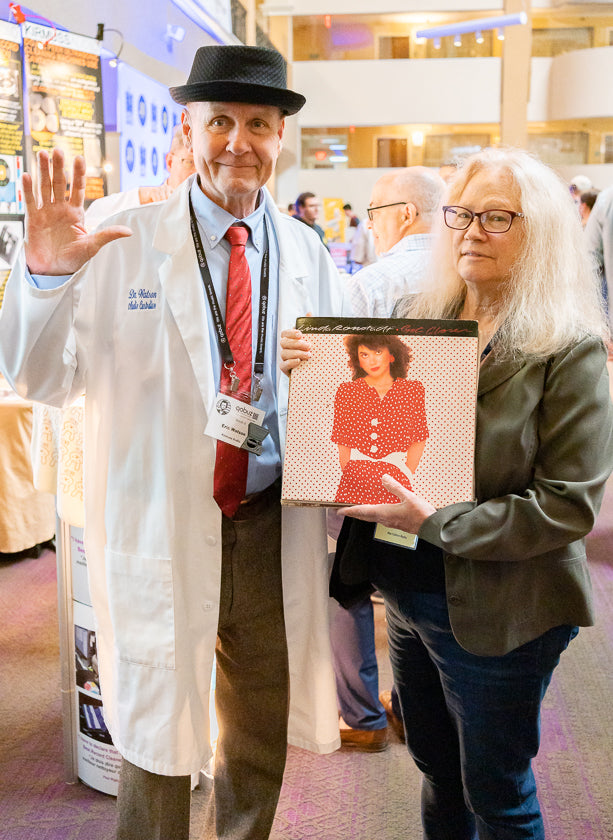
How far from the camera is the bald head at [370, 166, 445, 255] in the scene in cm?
314

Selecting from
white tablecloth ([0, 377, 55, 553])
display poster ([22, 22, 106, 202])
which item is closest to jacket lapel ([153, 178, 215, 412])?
white tablecloth ([0, 377, 55, 553])

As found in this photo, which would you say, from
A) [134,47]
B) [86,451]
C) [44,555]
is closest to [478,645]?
[86,451]

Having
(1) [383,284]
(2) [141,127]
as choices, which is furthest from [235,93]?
(2) [141,127]

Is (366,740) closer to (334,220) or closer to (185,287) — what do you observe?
(185,287)

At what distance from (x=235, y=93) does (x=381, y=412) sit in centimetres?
75

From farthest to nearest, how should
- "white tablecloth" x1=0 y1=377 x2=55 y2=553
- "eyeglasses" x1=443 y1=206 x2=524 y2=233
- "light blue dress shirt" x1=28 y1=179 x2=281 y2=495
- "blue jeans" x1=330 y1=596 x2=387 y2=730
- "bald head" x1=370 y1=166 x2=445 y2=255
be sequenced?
"white tablecloth" x1=0 y1=377 x2=55 y2=553
"bald head" x1=370 y1=166 x2=445 y2=255
"blue jeans" x1=330 y1=596 x2=387 y2=730
"light blue dress shirt" x1=28 y1=179 x2=281 y2=495
"eyeglasses" x1=443 y1=206 x2=524 y2=233

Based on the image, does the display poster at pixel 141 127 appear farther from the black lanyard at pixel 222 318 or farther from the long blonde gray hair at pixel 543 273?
the long blonde gray hair at pixel 543 273

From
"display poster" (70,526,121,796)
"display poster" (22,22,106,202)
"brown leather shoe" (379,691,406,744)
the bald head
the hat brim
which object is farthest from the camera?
"display poster" (22,22,106,202)

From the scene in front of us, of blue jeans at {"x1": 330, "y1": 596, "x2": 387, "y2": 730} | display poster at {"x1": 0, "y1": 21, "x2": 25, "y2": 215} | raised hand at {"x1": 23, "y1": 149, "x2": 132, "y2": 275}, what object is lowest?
blue jeans at {"x1": 330, "y1": 596, "x2": 387, "y2": 730}

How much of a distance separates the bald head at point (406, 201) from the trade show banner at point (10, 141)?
2216mm

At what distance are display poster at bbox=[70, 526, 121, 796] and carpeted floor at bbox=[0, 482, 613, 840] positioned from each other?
4.4 inches

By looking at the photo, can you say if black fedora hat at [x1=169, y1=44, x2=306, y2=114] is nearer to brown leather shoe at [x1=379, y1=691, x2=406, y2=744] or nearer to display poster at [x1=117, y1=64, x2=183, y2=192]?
brown leather shoe at [x1=379, y1=691, x2=406, y2=744]

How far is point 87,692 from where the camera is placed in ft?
7.73

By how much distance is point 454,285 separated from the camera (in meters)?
1.71
